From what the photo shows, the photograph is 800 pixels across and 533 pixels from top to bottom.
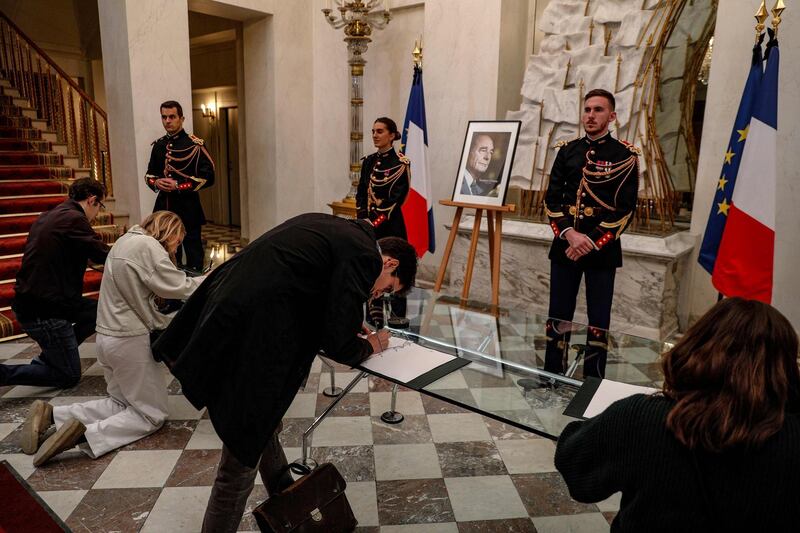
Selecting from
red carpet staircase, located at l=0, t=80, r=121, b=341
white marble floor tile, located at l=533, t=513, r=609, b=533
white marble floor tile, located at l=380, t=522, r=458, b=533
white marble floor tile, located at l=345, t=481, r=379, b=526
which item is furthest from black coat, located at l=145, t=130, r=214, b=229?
white marble floor tile, located at l=533, t=513, r=609, b=533

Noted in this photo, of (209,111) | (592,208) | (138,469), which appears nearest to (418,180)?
(592,208)

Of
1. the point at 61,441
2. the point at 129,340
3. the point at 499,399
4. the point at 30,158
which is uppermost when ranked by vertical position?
the point at 30,158

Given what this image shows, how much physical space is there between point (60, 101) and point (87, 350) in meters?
4.13

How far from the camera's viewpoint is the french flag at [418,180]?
4.97 m

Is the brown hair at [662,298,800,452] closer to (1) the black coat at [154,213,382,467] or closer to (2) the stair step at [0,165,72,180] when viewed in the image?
(1) the black coat at [154,213,382,467]

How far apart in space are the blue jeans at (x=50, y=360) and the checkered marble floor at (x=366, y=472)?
11 centimetres

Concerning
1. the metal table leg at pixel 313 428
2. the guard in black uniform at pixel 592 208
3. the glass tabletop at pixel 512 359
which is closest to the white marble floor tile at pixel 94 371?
the metal table leg at pixel 313 428

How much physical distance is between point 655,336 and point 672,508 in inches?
134

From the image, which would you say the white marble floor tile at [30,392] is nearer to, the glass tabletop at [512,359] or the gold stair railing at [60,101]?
the glass tabletop at [512,359]

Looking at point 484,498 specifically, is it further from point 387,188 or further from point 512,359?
point 387,188

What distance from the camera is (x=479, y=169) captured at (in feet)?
14.7

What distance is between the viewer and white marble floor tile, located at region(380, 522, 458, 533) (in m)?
2.15

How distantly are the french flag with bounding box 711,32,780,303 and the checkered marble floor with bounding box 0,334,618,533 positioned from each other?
182cm

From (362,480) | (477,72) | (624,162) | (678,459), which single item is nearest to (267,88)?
(477,72)
